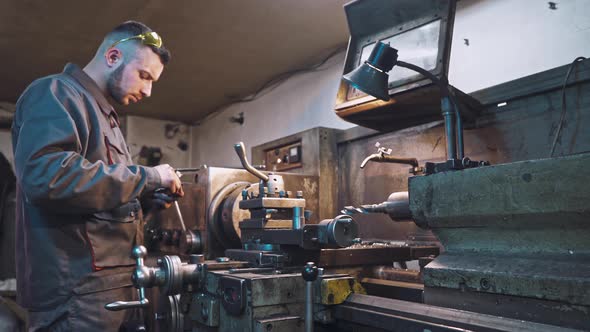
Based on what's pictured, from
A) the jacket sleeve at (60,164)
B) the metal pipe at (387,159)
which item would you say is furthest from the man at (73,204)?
the metal pipe at (387,159)

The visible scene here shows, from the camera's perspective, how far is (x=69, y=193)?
115 centimetres

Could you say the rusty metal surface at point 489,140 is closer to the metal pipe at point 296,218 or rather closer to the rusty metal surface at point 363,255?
the rusty metal surface at point 363,255

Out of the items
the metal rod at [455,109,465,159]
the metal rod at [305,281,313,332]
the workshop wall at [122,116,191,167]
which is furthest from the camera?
the workshop wall at [122,116,191,167]

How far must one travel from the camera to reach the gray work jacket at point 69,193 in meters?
1.15

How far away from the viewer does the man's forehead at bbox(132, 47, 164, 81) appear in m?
1.54

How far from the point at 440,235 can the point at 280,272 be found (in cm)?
40

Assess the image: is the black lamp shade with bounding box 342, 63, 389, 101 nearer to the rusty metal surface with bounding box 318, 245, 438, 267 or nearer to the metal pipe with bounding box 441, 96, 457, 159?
the metal pipe with bounding box 441, 96, 457, 159

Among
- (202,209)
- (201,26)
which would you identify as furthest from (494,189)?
(201,26)

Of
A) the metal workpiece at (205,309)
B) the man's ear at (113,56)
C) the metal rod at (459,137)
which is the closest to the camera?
the metal workpiece at (205,309)

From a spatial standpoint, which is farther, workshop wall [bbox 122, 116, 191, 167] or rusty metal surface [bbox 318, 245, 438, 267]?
workshop wall [bbox 122, 116, 191, 167]

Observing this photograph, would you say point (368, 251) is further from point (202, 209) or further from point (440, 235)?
point (202, 209)

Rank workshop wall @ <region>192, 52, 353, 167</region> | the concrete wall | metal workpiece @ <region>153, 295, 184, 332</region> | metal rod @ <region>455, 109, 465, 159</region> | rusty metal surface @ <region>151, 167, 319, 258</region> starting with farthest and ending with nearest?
workshop wall @ <region>192, 52, 353, 167</region> → rusty metal surface @ <region>151, 167, 319, 258</region> → the concrete wall → metal rod @ <region>455, 109, 465, 159</region> → metal workpiece @ <region>153, 295, 184, 332</region>

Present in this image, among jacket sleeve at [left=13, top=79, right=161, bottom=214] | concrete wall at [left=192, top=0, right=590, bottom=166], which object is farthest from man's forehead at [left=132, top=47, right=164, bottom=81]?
concrete wall at [left=192, top=0, right=590, bottom=166]

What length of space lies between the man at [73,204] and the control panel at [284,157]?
1141 millimetres
